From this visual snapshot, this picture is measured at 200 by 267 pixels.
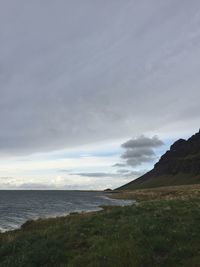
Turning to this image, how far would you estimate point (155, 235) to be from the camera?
16438 mm

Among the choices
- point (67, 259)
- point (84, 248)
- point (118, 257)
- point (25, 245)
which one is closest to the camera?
point (118, 257)

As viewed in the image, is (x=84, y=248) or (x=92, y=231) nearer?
(x=84, y=248)

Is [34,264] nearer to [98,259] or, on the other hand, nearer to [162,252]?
[98,259]

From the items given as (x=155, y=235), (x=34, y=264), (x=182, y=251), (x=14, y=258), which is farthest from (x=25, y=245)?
(x=182, y=251)

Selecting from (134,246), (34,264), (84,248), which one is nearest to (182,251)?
(134,246)

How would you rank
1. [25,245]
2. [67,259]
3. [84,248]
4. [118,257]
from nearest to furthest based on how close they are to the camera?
1. [118,257]
2. [67,259]
3. [84,248]
4. [25,245]

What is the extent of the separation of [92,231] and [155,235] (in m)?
4.09

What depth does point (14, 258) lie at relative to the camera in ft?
48.3

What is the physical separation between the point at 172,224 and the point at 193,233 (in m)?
2.57

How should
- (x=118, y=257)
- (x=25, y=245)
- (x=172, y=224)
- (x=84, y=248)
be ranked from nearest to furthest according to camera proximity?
(x=118, y=257)
(x=84, y=248)
(x=25, y=245)
(x=172, y=224)

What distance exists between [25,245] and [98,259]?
17.0 ft

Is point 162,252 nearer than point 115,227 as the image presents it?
Yes

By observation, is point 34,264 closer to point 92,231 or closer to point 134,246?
point 134,246

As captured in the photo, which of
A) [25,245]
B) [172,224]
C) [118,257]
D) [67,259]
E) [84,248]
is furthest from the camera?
[172,224]
